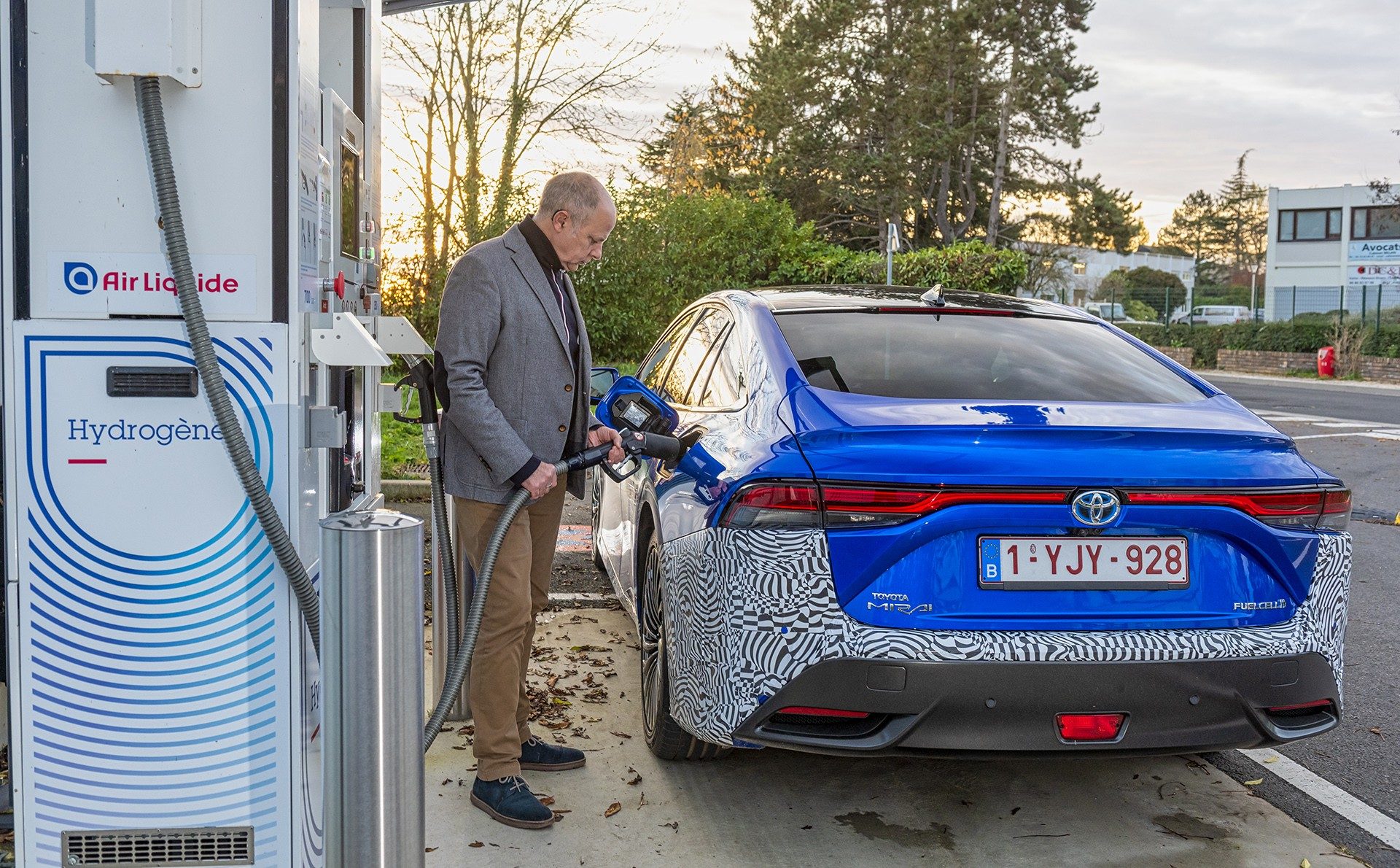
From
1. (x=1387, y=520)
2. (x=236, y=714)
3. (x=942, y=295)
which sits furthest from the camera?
(x=1387, y=520)

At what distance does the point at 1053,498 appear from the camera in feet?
9.73

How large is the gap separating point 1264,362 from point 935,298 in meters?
31.8

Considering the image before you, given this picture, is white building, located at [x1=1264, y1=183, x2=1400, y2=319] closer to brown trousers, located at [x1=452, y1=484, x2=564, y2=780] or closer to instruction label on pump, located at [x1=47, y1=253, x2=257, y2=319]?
brown trousers, located at [x1=452, y1=484, x2=564, y2=780]

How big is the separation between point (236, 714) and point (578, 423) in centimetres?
146

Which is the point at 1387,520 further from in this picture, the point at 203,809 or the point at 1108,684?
the point at 203,809

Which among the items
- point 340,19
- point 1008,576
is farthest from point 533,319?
point 1008,576

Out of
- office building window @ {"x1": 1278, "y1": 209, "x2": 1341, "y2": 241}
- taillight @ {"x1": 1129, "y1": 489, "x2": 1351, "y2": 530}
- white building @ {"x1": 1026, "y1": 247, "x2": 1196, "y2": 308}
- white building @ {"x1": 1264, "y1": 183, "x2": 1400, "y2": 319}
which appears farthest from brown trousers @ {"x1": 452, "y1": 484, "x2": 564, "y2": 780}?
office building window @ {"x1": 1278, "y1": 209, "x2": 1341, "y2": 241}

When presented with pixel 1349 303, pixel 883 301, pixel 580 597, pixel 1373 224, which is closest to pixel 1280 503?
pixel 883 301

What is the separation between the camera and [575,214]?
3.58m

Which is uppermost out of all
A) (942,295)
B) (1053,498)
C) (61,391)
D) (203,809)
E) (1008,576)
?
(942,295)

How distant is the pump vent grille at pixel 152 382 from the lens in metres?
2.53

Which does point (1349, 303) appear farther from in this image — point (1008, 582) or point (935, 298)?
point (1008, 582)

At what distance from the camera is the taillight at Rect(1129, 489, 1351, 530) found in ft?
9.91

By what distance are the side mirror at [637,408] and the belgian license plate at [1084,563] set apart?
1236 millimetres
